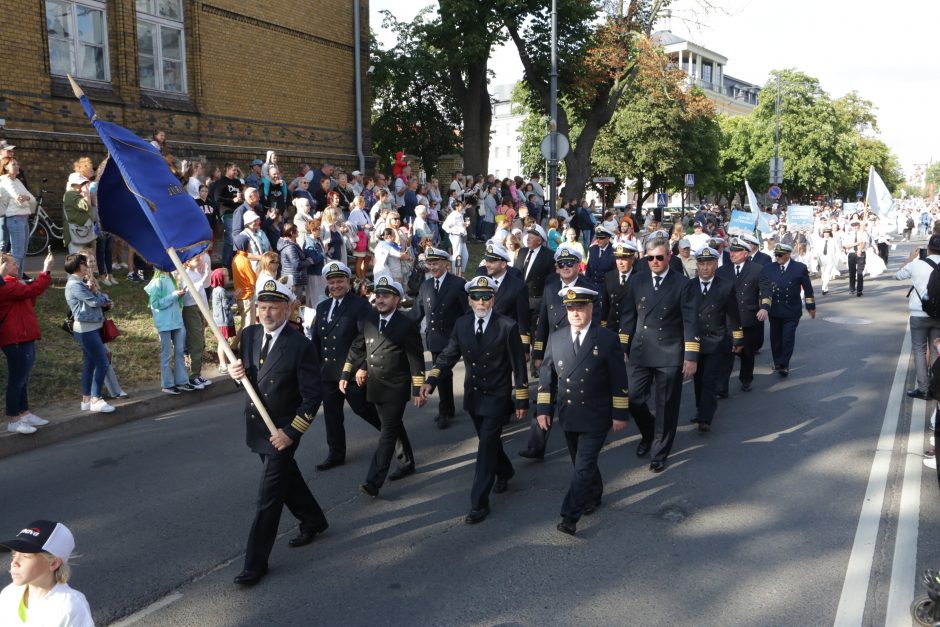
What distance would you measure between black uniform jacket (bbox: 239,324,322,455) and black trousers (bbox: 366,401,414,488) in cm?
138

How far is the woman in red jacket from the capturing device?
26.3 feet

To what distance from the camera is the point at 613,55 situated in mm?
29688

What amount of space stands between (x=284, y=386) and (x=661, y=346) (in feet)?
12.5

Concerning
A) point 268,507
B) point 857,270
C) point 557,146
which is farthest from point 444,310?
point 857,270

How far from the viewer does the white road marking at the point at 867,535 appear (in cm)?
471

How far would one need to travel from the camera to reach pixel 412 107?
112ft

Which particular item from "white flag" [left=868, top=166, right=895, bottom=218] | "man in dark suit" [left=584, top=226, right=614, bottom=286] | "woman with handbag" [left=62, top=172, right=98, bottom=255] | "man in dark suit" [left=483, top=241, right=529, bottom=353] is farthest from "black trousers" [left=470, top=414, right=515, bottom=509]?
"white flag" [left=868, top=166, right=895, bottom=218]

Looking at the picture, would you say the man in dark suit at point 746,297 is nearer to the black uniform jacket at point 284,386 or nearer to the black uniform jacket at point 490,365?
the black uniform jacket at point 490,365

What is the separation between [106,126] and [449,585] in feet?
12.9

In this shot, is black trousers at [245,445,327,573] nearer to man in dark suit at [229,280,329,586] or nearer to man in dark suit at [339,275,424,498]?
man in dark suit at [229,280,329,586]

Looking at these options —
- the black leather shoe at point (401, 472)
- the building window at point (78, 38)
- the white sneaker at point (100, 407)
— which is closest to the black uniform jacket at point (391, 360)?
the black leather shoe at point (401, 472)

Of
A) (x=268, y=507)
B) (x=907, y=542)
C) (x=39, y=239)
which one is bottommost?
(x=907, y=542)

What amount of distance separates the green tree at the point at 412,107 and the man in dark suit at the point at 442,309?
25.3 metres

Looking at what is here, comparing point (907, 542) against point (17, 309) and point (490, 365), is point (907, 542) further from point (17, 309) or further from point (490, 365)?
point (17, 309)
